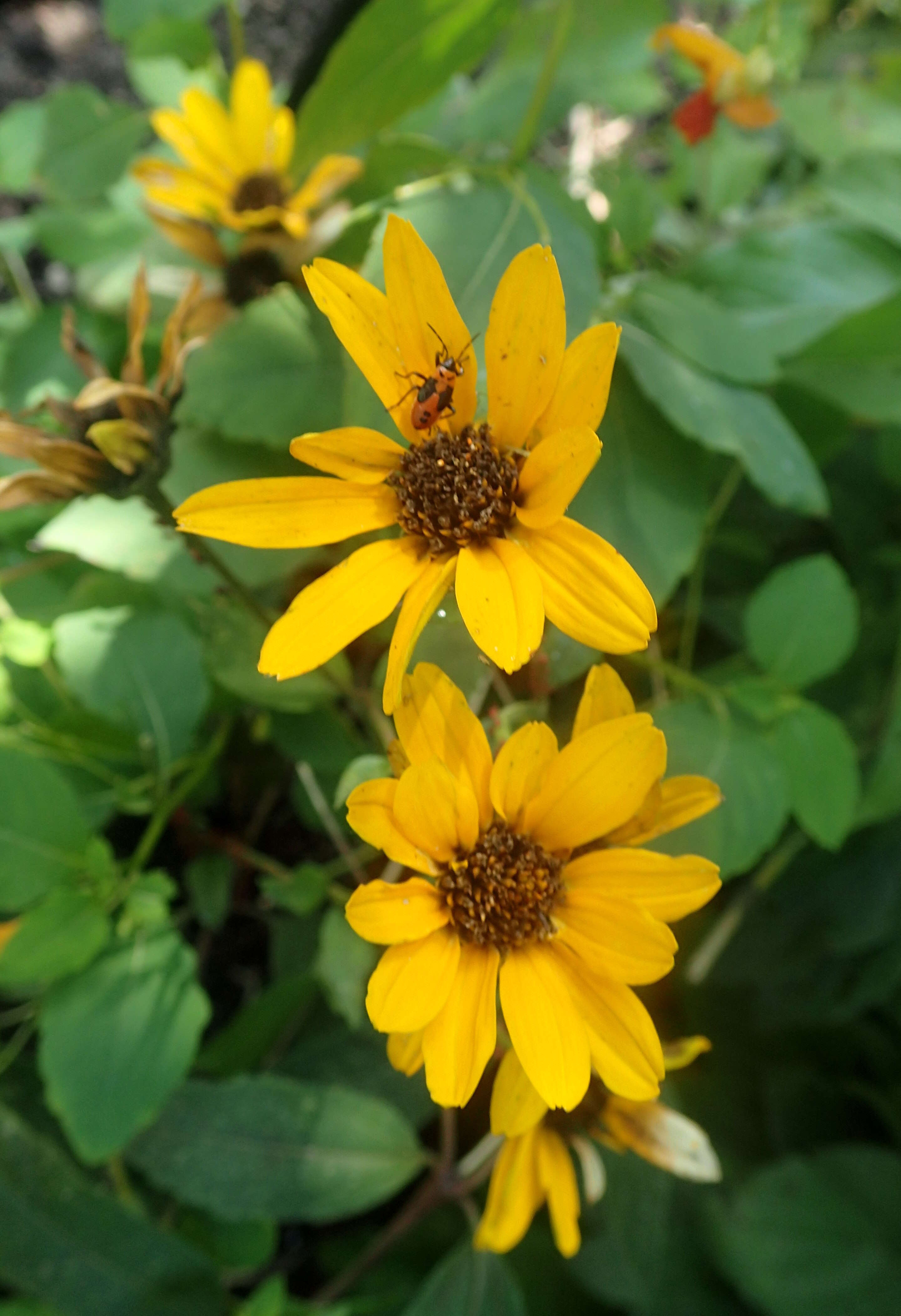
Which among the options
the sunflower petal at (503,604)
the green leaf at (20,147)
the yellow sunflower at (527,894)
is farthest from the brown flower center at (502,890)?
the green leaf at (20,147)

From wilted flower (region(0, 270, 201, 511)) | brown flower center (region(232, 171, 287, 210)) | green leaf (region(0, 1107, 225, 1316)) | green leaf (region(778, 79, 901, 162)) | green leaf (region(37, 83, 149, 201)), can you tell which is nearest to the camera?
wilted flower (region(0, 270, 201, 511))

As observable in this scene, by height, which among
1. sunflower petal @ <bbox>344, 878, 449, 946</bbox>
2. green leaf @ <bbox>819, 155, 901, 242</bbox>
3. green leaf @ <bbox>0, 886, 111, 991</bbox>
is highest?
green leaf @ <bbox>819, 155, 901, 242</bbox>

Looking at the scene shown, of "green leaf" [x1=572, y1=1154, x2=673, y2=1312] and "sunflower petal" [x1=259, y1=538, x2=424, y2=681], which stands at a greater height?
"sunflower petal" [x1=259, y1=538, x2=424, y2=681]

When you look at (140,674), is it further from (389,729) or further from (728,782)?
(728,782)

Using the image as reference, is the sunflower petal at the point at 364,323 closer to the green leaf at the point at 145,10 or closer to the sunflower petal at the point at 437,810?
the sunflower petal at the point at 437,810

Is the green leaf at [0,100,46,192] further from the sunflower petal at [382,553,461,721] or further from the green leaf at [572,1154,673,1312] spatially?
the green leaf at [572,1154,673,1312]

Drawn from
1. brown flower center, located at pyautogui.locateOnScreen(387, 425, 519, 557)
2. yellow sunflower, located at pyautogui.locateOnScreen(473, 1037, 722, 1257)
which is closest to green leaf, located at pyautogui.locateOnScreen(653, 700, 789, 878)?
yellow sunflower, located at pyautogui.locateOnScreen(473, 1037, 722, 1257)

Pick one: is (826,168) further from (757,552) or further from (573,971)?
(573,971)
